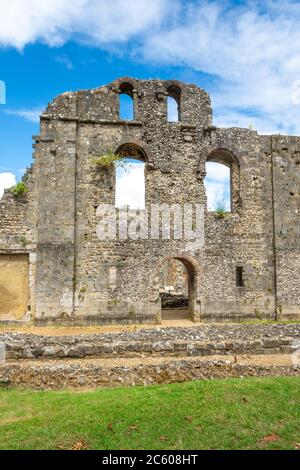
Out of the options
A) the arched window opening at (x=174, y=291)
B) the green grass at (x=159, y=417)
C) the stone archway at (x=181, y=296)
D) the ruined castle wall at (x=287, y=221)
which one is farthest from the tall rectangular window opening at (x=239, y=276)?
the green grass at (x=159, y=417)

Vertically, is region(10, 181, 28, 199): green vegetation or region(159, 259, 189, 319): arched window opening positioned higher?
region(10, 181, 28, 199): green vegetation

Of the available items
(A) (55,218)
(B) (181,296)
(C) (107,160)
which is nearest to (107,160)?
(C) (107,160)

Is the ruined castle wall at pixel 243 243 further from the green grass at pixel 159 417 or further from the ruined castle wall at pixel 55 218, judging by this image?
the green grass at pixel 159 417

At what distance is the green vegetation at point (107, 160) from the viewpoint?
57.4 feet

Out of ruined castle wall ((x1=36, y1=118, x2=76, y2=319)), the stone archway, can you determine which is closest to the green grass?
ruined castle wall ((x1=36, y1=118, x2=76, y2=319))

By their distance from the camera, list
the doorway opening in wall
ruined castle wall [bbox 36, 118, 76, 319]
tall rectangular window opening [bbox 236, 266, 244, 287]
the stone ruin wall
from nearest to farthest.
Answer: ruined castle wall [bbox 36, 118, 76, 319], the stone ruin wall, tall rectangular window opening [bbox 236, 266, 244, 287], the doorway opening in wall

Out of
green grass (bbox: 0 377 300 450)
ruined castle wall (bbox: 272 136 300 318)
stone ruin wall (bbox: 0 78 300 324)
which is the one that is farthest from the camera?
Result: ruined castle wall (bbox: 272 136 300 318)

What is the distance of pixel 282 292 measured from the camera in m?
18.5

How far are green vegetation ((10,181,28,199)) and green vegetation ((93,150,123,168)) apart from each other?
3.06 metres

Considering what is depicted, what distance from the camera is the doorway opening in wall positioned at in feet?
61.5

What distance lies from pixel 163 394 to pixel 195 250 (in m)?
11.4

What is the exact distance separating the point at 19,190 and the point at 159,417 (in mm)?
13151

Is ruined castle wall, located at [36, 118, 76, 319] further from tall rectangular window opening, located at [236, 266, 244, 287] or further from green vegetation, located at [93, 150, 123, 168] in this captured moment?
tall rectangular window opening, located at [236, 266, 244, 287]

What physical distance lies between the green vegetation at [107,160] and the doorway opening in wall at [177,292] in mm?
5005
